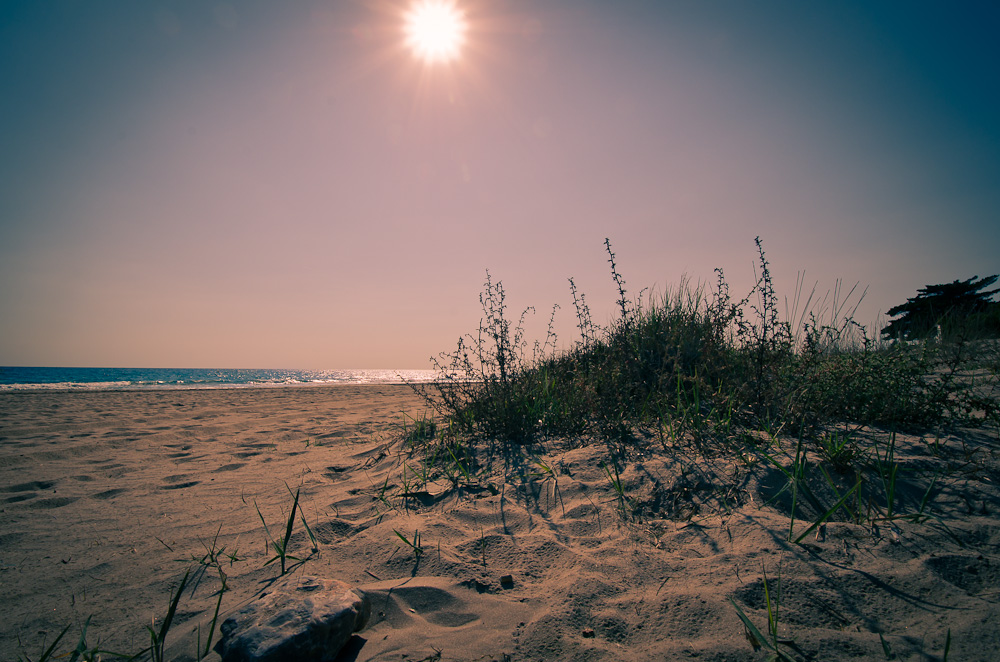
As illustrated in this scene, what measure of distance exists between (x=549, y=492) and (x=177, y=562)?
74.9 inches

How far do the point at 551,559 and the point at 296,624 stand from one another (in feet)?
3.24

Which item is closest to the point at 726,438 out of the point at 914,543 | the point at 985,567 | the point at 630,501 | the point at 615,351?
the point at 630,501

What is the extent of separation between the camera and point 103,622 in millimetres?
1594

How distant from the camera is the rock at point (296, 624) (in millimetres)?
1259

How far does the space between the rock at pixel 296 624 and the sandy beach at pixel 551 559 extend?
0.30ft

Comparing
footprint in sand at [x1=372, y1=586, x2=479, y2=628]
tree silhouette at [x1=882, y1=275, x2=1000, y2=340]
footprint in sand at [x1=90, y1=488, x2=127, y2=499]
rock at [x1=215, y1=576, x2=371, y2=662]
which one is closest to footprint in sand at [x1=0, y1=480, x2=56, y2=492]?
footprint in sand at [x1=90, y1=488, x2=127, y2=499]

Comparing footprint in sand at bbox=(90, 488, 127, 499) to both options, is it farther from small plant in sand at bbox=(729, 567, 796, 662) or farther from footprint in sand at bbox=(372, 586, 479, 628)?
small plant in sand at bbox=(729, 567, 796, 662)

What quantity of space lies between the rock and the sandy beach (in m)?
0.09

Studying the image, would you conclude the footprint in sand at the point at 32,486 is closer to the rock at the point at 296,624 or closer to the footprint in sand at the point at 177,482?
the footprint in sand at the point at 177,482

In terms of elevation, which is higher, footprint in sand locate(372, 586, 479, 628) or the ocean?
footprint in sand locate(372, 586, 479, 628)

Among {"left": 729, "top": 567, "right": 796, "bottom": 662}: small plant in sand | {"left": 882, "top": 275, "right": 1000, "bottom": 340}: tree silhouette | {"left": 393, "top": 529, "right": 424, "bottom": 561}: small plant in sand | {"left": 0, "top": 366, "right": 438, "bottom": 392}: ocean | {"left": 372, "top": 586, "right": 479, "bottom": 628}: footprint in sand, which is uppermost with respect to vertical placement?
{"left": 882, "top": 275, "right": 1000, "bottom": 340}: tree silhouette

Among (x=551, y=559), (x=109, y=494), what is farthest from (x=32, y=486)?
(x=551, y=559)

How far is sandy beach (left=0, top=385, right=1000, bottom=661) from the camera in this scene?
1295mm

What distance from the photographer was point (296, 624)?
51.3 inches
